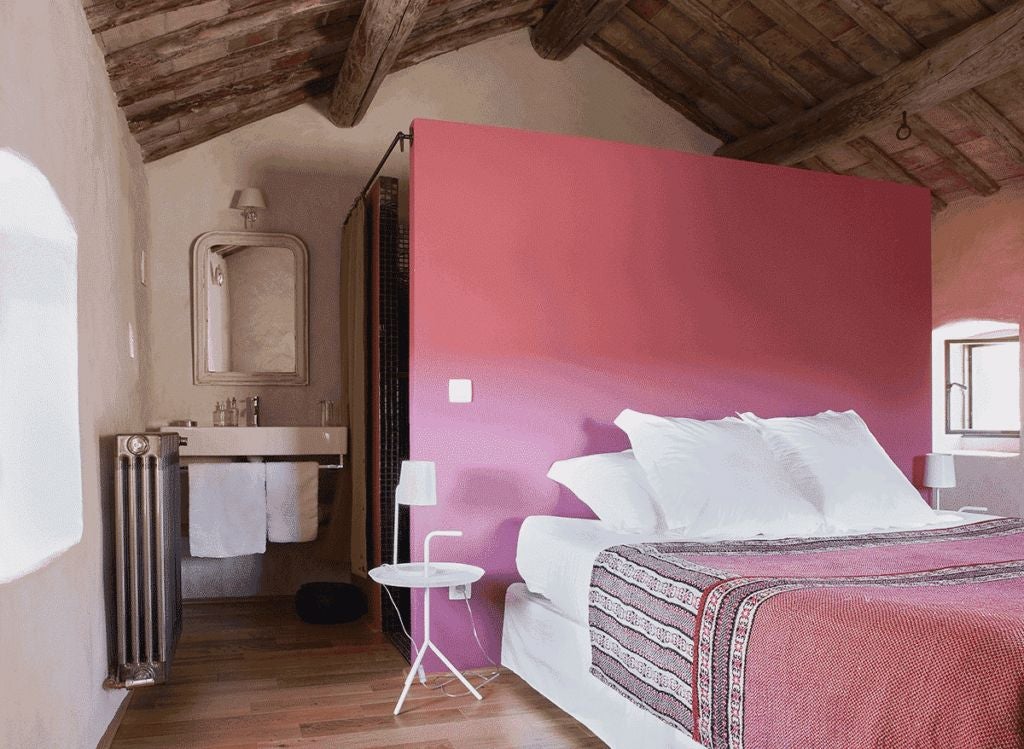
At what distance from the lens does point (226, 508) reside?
452cm

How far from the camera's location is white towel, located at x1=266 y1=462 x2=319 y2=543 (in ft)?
15.1

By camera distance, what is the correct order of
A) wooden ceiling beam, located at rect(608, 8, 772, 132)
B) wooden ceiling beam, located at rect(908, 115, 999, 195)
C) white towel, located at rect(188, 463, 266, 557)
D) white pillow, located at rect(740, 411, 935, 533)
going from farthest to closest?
wooden ceiling beam, located at rect(608, 8, 772, 132) < wooden ceiling beam, located at rect(908, 115, 999, 195) < white towel, located at rect(188, 463, 266, 557) < white pillow, located at rect(740, 411, 935, 533)

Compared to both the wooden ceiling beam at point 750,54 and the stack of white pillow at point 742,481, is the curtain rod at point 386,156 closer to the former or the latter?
the stack of white pillow at point 742,481

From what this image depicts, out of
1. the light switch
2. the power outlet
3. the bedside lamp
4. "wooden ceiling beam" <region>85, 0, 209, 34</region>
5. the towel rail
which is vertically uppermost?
"wooden ceiling beam" <region>85, 0, 209, 34</region>

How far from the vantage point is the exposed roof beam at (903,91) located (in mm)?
4055

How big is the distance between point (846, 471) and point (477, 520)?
1492 mm

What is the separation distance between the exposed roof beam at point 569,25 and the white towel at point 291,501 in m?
2.97

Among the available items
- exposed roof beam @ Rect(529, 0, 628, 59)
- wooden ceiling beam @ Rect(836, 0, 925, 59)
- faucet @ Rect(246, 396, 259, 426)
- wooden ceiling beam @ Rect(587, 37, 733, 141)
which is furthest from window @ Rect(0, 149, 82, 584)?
wooden ceiling beam @ Rect(587, 37, 733, 141)

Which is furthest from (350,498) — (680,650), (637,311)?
(680,650)

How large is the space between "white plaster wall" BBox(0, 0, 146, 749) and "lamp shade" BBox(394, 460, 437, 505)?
100 centimetres

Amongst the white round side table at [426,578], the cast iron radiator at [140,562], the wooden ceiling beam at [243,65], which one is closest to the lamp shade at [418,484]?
the white round side table at [426,578]

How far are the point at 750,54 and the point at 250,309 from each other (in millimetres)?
3264

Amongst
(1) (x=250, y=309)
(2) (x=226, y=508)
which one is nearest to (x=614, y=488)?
(2) (x=226, y=508)

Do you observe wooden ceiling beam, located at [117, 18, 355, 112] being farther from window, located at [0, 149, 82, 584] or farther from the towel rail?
the towel rail
